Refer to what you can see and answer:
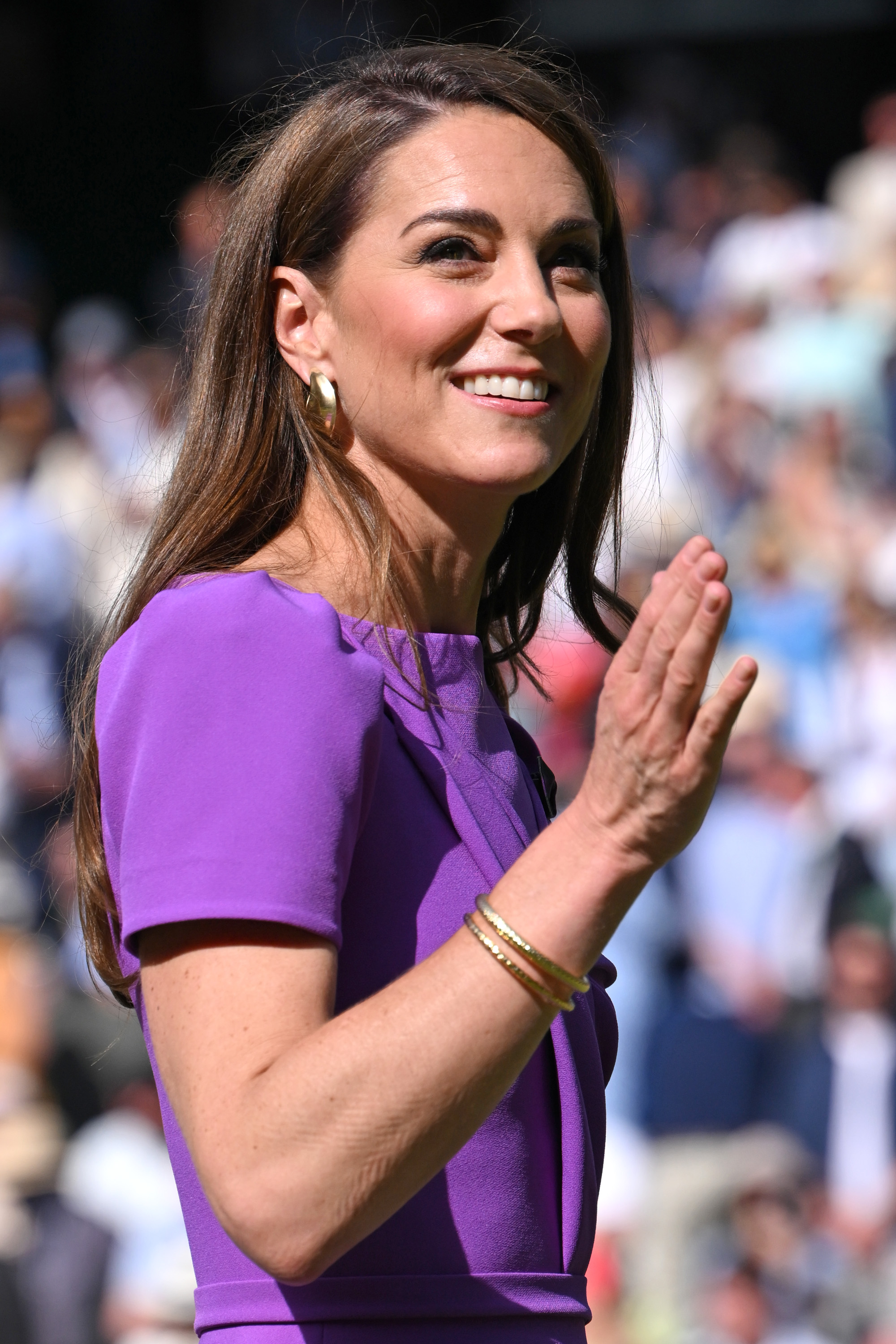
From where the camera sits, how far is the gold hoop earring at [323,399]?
173cm

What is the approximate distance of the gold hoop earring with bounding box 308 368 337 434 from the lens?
1.73 metres

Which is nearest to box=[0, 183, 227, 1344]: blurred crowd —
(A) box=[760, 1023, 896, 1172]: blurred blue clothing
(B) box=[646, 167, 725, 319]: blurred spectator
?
(A) box=[760, 1023, 896, 1172]: blurred blue clothing

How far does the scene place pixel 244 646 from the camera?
1354mm

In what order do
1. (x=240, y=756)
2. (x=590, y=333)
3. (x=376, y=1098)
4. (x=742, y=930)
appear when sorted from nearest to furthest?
(x=376, y=1098)
(x=240, y=756)
(x=590, y=333)
(x=742, y=930)

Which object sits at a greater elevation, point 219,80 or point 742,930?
point 219,80

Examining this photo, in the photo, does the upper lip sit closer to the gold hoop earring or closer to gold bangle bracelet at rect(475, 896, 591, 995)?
the gold hoop earring

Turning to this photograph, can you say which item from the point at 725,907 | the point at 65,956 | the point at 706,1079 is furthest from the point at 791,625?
the point at 65,956

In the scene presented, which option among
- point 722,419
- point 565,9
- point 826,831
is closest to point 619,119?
point 565,9

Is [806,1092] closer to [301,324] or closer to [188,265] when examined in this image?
[301,324]

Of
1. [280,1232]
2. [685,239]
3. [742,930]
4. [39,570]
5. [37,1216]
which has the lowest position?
[37,1216]

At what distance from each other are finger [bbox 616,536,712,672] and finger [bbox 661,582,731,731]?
21mm

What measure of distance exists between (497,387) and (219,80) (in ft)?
42.0

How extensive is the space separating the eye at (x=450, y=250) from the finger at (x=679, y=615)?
529mm

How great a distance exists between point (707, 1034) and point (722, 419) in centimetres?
283
